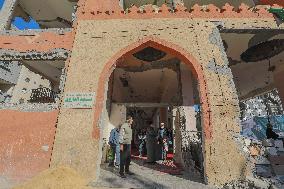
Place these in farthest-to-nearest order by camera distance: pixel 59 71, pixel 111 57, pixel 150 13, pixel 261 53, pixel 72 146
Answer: pixel 59 71
pixel 261 53
pixel 150 13
pixel 111 57
pixel 72 146

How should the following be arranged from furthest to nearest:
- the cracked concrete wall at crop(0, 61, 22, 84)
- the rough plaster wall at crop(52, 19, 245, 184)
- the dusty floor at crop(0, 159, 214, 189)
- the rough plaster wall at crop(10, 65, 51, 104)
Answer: the rough plaster wall at crop(10, 65, 51, 104)
the cracked concrete wall at crop(0, 61, 22, 84)
the rough plaster wall at crop(52, 19, 245, 184)
the dusty floor at crop(0, 159, 214, 189)

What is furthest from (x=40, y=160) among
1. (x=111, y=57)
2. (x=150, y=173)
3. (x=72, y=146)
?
(x=111, y=57)

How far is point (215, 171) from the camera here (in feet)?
23.7

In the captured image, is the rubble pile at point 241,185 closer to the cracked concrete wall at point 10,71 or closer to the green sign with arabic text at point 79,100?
the green sign with arabic text at point 79,100

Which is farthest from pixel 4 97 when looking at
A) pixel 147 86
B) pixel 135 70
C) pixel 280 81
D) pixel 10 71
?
pixel 280 81

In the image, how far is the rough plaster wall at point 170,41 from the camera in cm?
743

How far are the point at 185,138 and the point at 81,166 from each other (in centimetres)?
422

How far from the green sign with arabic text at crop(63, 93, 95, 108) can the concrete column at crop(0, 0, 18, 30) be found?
16.2ft

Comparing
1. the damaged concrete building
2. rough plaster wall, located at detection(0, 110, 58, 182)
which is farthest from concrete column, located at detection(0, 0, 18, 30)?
rough plaster wall, located at detection(0, 110, 58, 182)

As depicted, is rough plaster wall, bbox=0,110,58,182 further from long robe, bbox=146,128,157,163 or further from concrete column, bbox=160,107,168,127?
concrete column, bbox=160,107,168,127

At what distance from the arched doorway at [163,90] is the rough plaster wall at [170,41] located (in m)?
0.27

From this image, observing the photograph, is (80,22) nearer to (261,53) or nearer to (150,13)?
(150,13)

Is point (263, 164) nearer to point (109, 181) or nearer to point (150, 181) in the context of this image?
point (150, 181)

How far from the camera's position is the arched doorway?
27.7 ft
